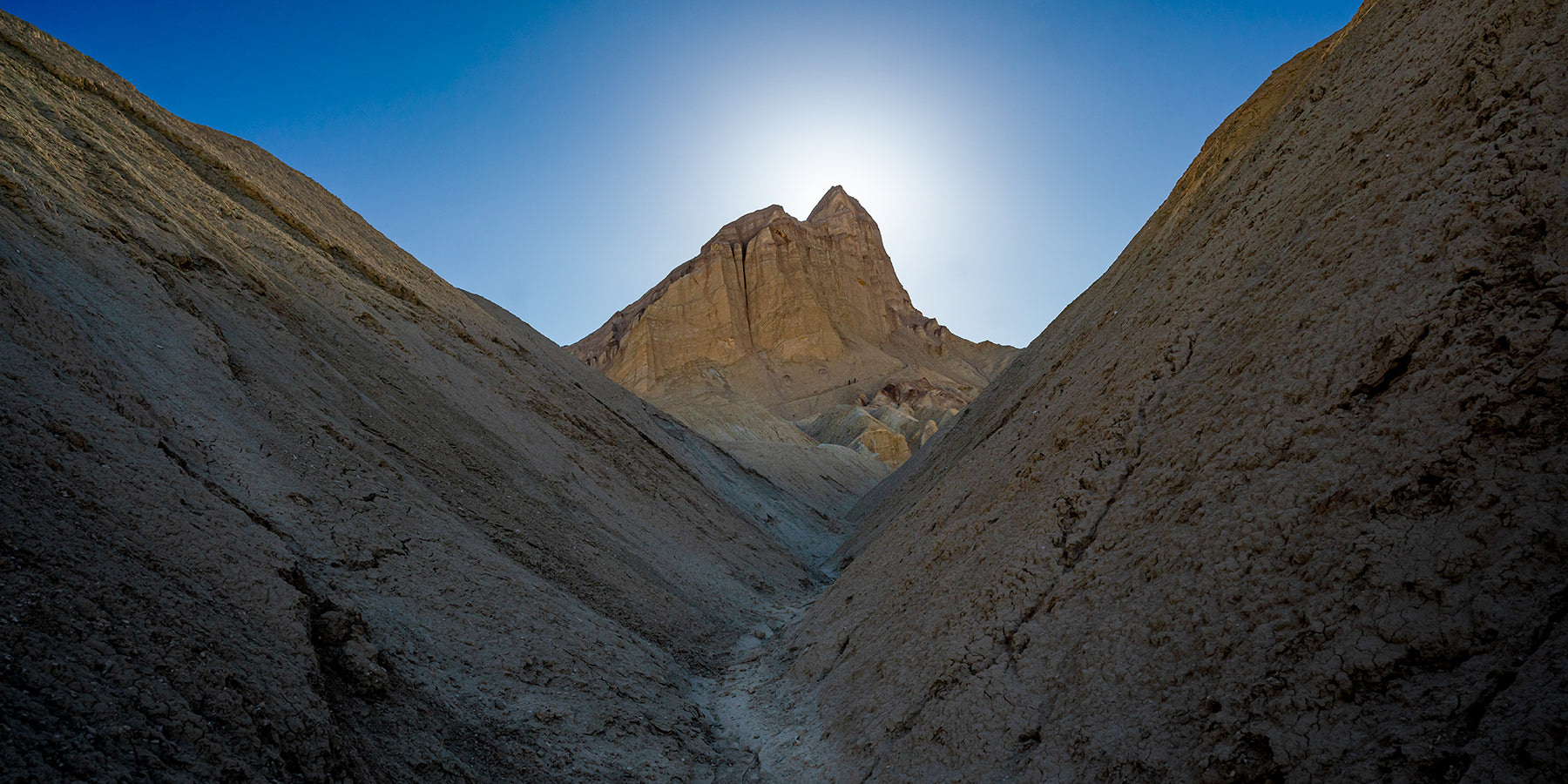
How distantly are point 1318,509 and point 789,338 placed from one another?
64439 mm

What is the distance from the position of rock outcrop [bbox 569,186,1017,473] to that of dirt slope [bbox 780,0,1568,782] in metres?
42.0

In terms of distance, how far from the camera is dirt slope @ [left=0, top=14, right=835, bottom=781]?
11.1 feet

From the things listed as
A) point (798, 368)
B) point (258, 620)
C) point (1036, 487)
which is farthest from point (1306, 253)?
point (798, 368)

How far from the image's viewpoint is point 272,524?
18.5 ft

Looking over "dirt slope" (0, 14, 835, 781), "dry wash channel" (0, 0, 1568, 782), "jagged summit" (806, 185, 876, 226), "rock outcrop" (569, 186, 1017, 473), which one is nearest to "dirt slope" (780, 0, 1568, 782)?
"dry wash channel" (0, 0, 1568, 782)

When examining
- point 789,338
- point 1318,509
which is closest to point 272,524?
point 1318,509

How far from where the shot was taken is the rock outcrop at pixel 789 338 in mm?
60562

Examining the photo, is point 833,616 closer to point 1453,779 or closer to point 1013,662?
point 1013,662

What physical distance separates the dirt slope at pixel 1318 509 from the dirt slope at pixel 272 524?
9.49ft

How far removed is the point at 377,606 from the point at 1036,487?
246 inches

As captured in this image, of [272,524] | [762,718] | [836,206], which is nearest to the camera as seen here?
[272,524]

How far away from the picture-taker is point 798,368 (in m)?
66.2

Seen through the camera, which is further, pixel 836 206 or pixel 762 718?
pixel 836 206

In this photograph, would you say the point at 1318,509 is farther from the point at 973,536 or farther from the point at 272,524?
the point at 272,524
